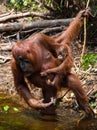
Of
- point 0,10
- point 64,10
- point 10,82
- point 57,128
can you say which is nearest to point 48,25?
point 64,10

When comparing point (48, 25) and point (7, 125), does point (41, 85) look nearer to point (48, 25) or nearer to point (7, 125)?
point (7, 125)

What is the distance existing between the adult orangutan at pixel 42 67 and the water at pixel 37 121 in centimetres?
16

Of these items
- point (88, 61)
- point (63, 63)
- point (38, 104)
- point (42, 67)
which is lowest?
point (38, 104)

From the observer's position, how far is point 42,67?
5.73 metres

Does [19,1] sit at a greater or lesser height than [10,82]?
greater

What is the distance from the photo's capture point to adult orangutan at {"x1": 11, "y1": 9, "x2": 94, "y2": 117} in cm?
549

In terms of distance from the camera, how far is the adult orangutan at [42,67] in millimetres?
5488

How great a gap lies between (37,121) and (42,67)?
72cm

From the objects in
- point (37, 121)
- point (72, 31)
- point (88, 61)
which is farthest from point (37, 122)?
point (88, 61)

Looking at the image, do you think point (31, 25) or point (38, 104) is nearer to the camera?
point (38, 104)

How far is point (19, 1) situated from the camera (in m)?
8.15

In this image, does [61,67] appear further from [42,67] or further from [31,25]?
[31,25]

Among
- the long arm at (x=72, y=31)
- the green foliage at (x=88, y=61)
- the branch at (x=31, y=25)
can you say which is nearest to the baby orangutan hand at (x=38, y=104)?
the long arm at (x=72, y=31)

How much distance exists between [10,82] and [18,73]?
4.93 feet
